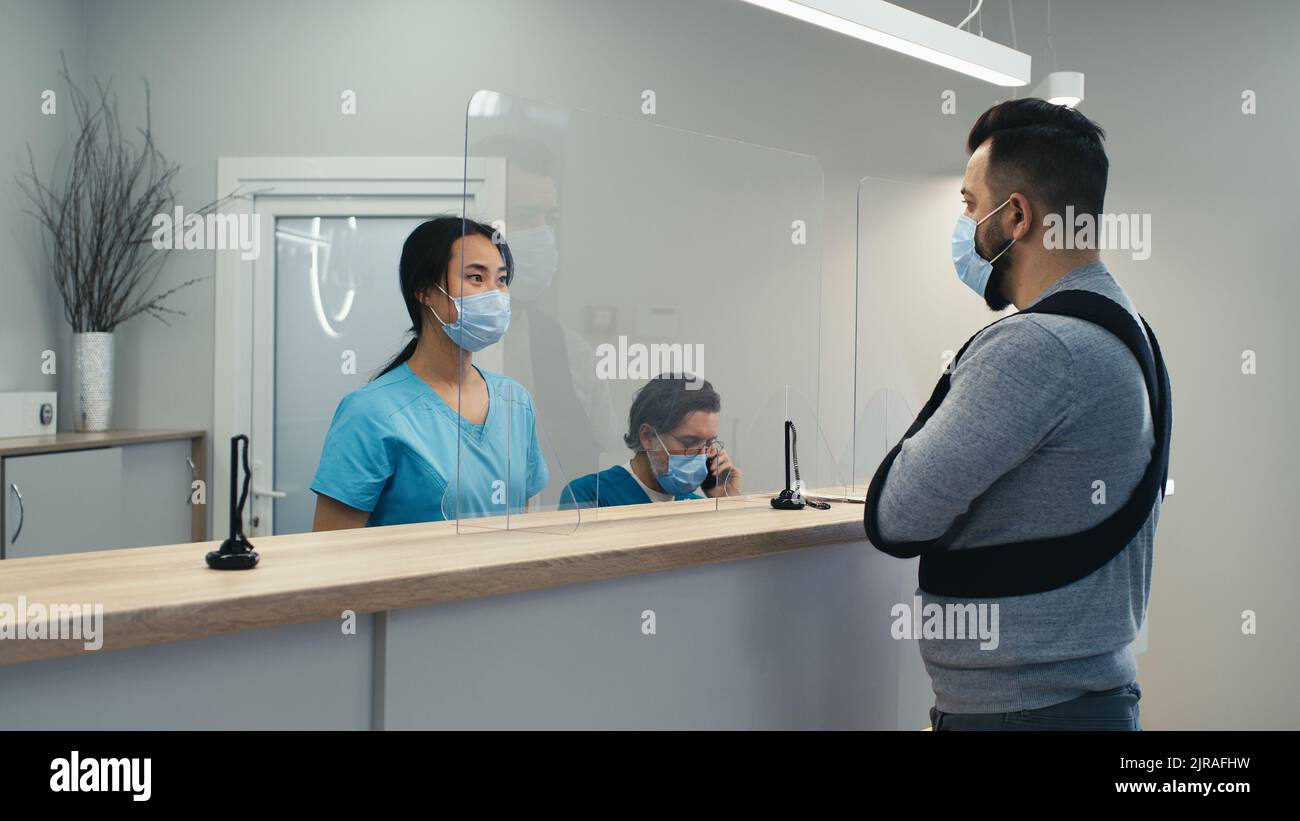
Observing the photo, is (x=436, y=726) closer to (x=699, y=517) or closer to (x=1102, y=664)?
(x=699, y=517)

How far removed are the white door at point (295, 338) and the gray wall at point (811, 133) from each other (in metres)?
0.15

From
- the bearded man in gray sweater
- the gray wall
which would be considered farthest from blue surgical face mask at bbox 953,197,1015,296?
the gray wall

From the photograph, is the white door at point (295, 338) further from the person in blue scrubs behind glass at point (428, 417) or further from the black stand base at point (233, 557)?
the black stand base at point (233, 557)

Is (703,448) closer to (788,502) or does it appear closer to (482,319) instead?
(788,502)

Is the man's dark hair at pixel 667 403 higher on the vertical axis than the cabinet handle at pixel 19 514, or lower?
higher

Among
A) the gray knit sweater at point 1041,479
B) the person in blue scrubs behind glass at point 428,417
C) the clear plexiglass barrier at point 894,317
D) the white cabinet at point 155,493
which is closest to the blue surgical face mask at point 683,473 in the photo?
the person in blue scrubs behind glass at point 428,417

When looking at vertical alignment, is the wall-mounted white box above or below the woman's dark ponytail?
below

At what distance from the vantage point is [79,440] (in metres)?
3.17

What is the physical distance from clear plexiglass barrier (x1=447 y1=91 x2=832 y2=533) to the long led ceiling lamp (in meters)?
0.26

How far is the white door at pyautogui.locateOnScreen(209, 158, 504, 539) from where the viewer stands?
11.7 feet

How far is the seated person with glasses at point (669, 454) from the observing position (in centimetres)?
169

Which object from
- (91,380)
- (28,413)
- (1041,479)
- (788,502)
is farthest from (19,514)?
(1041,479)

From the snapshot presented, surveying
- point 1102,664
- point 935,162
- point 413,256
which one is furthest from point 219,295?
point 1102,664

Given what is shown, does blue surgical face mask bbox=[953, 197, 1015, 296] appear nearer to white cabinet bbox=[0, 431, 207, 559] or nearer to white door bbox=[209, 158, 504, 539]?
white door bbox=[209, 158, 504, 539]
